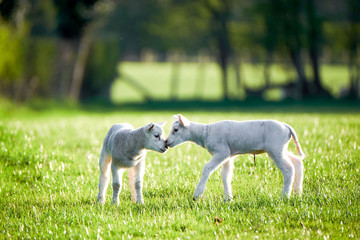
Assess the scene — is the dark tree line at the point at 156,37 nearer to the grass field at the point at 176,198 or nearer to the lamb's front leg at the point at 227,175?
the grass field at the point at 176,198

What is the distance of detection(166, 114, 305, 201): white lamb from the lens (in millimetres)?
5324

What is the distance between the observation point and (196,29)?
36750 millimetres

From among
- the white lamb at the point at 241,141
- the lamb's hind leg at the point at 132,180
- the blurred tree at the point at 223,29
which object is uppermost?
the blurred tree at the point at 223,29

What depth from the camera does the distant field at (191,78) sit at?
35.2 meters

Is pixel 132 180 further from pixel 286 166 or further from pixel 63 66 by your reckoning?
pixel 63 66

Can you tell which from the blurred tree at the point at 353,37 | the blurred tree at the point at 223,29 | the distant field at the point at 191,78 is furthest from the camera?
the distant field at the point at 191,78

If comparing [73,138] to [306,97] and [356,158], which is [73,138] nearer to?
[356,158]

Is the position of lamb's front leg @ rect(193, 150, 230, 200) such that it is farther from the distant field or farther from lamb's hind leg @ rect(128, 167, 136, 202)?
the distant field

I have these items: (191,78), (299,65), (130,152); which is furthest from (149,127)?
(191,78)

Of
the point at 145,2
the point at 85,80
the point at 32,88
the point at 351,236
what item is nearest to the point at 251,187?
the point at 351,236

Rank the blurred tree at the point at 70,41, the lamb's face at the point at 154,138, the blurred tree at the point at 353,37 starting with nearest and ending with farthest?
1. the lamb's face at the point at 154,138
2. the blurred tree at the point at 70,41
3. the blurred tree at the point at 353,37

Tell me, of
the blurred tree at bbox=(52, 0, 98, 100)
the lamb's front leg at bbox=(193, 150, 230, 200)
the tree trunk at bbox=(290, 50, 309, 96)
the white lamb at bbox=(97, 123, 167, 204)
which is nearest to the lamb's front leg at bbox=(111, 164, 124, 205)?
the white lamb at bbox=(97, 123, 167, 204)

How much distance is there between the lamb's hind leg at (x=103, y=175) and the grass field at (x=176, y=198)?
0.46 ft

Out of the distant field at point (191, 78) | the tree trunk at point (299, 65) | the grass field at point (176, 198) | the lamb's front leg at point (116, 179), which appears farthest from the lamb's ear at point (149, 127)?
the distant field at point (191, 78)
